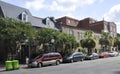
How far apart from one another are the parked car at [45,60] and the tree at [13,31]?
145 inches

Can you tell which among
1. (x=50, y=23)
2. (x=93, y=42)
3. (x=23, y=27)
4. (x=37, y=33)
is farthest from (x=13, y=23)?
(x=93, y=42)

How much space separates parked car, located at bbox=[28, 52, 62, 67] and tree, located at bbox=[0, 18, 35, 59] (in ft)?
12.1

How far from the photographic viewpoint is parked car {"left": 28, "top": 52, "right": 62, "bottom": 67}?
29.6 m

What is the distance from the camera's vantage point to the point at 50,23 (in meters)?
49.7

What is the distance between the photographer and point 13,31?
30.9 m

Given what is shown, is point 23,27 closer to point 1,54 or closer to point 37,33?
point 37,33

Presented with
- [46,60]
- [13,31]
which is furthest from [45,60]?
[13,31]

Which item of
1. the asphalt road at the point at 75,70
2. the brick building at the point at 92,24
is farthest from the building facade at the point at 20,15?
the brick building at the point at 92,24

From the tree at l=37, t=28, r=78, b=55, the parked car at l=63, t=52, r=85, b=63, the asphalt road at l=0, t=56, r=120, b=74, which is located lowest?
the asphalt road at l=0, t=56, r=120, b=74

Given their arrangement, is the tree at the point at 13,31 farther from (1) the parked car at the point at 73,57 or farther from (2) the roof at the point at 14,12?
(1) the parked car at the point at 73,57

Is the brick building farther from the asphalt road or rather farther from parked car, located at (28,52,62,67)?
the asphalt road

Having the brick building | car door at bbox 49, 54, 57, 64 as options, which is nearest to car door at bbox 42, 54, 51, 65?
car door at bbox 49, 54, 57, 64

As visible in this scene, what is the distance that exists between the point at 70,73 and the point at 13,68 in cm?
1034

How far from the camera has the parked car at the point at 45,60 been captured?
1164 inches
